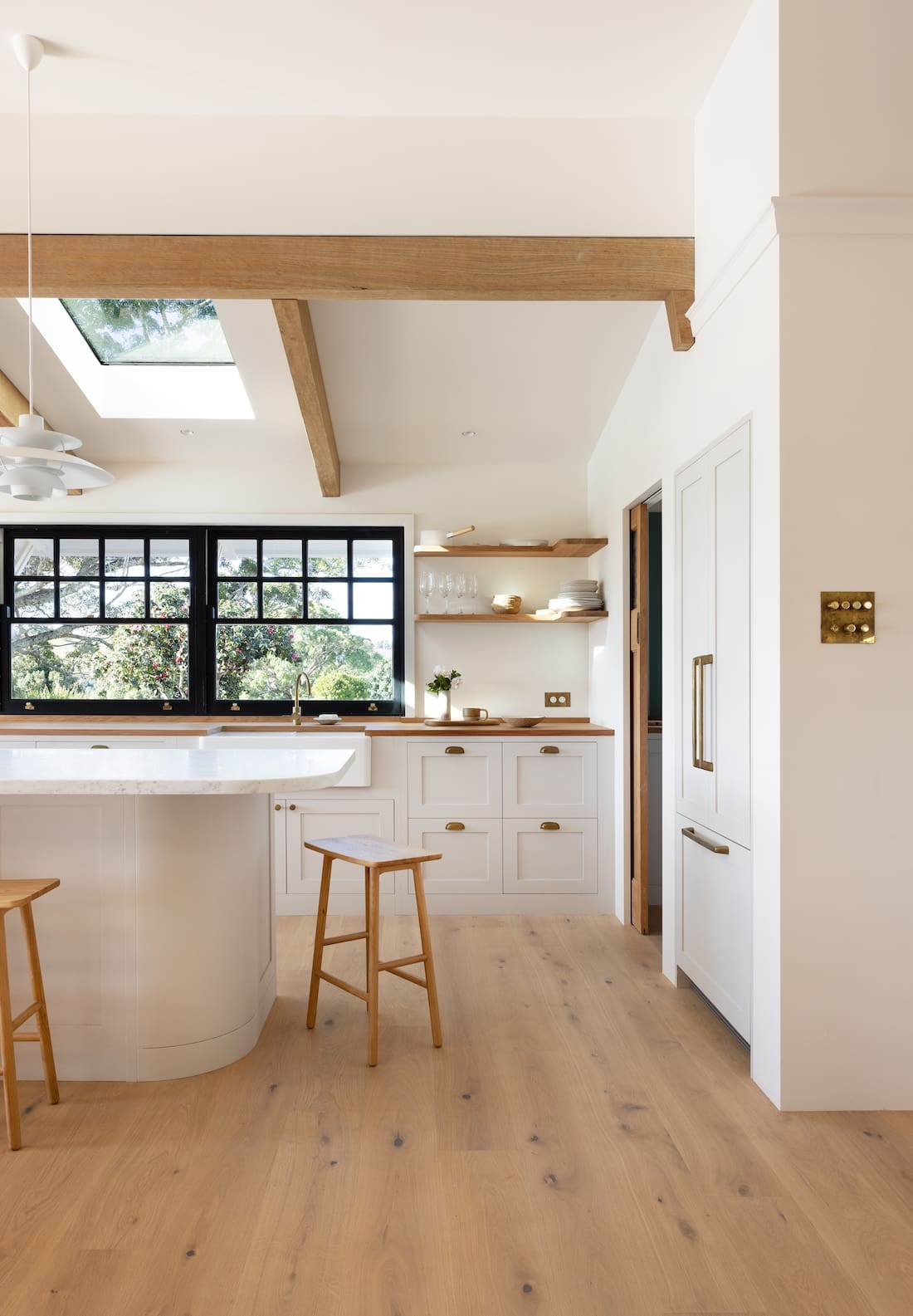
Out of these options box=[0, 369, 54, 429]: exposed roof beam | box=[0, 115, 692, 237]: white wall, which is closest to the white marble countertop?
box=[0, 115, 692, 237]: white wall

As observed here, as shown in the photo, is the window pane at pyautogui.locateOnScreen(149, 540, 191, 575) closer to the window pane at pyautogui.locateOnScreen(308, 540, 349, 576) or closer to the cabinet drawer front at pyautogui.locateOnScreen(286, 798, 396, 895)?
the window pane at pyautogui.locateOnScreen(308, 540, 349, 576)

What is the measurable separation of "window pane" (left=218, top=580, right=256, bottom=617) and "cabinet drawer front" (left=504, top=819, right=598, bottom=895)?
200cm

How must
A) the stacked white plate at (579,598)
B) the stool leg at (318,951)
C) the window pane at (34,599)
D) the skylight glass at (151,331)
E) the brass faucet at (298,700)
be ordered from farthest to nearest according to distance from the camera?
the window pane at (34,599), the brass faucet at (298,700), the stacked white plate at (579,598), the skylight glass at (151,331), the stool leg at (318,951)

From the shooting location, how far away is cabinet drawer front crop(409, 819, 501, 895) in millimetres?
4590

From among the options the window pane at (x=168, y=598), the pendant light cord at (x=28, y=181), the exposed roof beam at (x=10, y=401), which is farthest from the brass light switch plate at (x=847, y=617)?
the exposed roof beam at (x=10, y=401)

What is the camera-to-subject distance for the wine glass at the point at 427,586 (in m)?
5.19

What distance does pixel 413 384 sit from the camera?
455 centimetres

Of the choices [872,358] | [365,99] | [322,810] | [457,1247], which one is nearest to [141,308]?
[365,99]

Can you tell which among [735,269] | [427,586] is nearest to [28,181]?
[735,269]

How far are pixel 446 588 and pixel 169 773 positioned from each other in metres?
2.83

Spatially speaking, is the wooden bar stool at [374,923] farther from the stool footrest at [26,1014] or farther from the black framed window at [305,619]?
the black framed window at [305,619]

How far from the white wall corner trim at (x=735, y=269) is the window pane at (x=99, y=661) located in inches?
132

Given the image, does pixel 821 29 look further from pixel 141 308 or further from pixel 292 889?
pixel 292 889

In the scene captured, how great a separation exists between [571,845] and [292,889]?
1.43 metres
